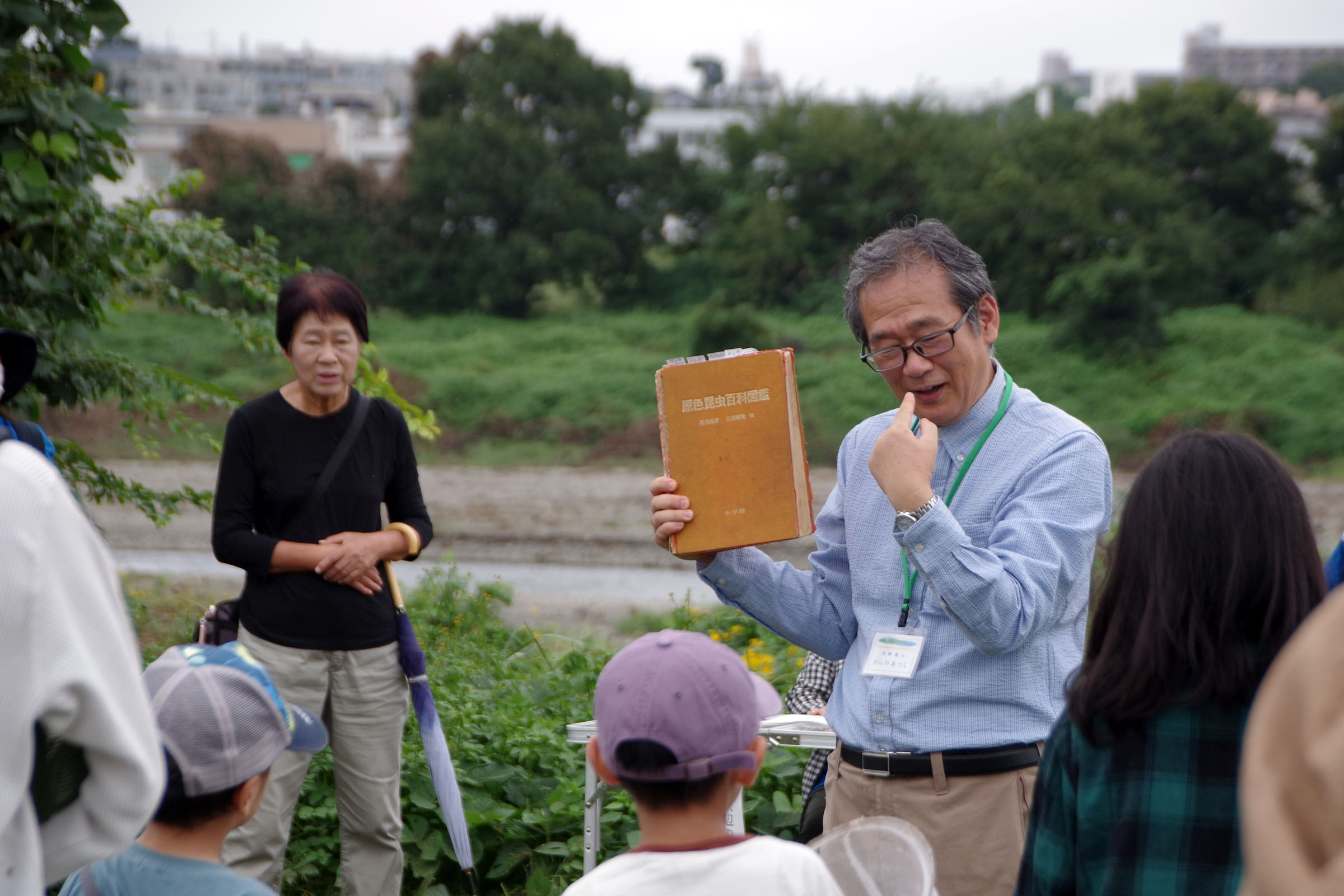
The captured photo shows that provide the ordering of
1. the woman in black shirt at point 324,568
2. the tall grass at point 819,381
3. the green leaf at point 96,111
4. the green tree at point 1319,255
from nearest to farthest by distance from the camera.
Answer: the woman in black shirt at point 324,568, the green leaf at point 96,111, the tall grass at point 819,381, the green tree at point 1319,255

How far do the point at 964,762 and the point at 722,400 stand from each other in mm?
837

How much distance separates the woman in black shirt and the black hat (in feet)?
3.19

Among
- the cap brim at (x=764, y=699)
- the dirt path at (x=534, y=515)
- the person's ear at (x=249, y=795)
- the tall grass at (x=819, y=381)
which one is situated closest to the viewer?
the cap brim at (x=764, y=699)

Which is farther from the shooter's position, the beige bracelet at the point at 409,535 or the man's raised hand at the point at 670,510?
the beige bracelet at the point at 409,535

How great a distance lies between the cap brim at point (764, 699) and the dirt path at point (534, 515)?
11670mm

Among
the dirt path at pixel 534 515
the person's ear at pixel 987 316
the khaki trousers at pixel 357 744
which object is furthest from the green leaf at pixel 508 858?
the dirt path at pixel 534 515

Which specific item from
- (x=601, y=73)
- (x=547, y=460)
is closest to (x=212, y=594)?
(x=547, y=460)

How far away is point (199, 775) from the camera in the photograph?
1.86 metres

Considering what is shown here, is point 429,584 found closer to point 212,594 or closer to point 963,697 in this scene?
point 212,594

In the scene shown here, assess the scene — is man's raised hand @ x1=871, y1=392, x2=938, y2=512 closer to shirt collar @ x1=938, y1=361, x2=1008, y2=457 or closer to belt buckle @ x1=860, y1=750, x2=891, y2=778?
shirt collar @ x1=938, y1=361, x2=1008, y2=457

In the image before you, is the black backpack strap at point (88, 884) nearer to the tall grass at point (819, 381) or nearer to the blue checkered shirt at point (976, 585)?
the blue checkered shirt at point (976, 585)

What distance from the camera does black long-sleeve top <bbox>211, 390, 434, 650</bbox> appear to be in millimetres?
3525

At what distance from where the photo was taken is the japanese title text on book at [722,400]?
2.43m

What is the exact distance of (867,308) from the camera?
2527mm
